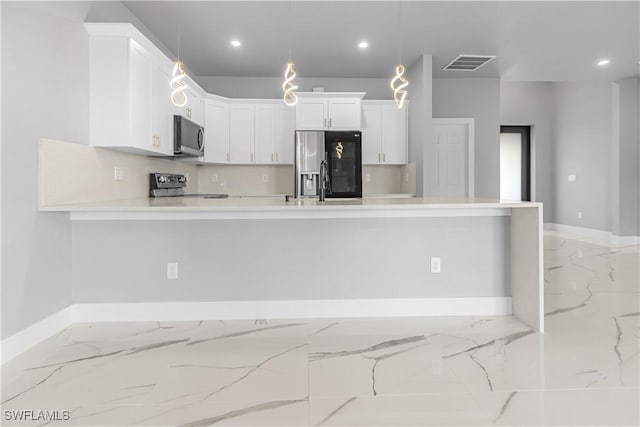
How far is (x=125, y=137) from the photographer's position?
3424mm

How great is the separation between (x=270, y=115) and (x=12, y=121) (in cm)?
399

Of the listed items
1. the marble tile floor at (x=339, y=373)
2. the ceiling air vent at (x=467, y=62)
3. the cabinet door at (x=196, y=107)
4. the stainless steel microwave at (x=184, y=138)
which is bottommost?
the marble tile floor at (x=339, y=373)

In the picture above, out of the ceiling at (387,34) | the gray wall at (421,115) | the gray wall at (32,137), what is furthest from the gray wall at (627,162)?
the gray wall at (32,137)

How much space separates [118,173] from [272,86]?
338 cm

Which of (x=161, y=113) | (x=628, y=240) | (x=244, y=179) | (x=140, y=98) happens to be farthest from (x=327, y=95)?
(x=628, y=240)

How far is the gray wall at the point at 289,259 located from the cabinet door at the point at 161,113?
1052 mm

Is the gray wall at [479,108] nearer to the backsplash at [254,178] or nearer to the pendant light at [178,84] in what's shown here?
the backsplash at [254,178]

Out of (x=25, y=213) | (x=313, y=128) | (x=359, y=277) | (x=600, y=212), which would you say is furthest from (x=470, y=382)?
(x=600, y=212)

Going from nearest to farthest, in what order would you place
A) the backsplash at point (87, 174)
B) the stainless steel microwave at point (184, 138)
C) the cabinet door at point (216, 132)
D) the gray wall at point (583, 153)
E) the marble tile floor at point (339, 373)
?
the marble tile floor at point (339, 373) → the backsplash at point (87, 174) → the stainless steel microwave at point (184, 138) → the cabinet door at point (216, 132) → the gray wall at point (583, 153)

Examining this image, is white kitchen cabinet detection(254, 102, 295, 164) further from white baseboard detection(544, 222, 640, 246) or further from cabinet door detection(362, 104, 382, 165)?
white baseboard detection(544, 222, 640, 246)

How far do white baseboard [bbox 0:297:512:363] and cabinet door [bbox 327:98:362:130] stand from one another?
10.8ft

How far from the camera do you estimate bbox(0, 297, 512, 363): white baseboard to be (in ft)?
10.8

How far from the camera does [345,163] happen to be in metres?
5.73

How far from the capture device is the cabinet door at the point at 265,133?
6293 mm
